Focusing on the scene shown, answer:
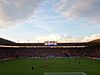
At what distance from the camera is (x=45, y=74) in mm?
36281

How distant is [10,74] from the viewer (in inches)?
1446

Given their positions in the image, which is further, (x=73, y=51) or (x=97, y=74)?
(x=73, y=51)

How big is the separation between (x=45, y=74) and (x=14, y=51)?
9141 centimetres

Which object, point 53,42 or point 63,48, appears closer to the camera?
point 53,42

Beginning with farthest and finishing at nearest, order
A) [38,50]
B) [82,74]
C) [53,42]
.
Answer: [38,50]
[53,42]
[82,74]

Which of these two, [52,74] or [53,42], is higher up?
[53,42]

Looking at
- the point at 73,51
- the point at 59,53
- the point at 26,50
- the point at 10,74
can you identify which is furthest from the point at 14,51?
the point at 10,74

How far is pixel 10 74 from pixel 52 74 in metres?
→ 7.66

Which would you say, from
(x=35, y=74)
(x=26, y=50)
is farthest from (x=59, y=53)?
(x=35, y=74)

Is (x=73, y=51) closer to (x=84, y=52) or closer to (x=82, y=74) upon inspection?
(x=84, y=52)

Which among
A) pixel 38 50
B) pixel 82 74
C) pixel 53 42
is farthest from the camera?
pixel 38 50

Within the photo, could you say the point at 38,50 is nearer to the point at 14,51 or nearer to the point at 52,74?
the point at 14,51

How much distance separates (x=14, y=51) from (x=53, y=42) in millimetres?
25101

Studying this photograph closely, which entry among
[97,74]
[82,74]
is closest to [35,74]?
[82,74]
